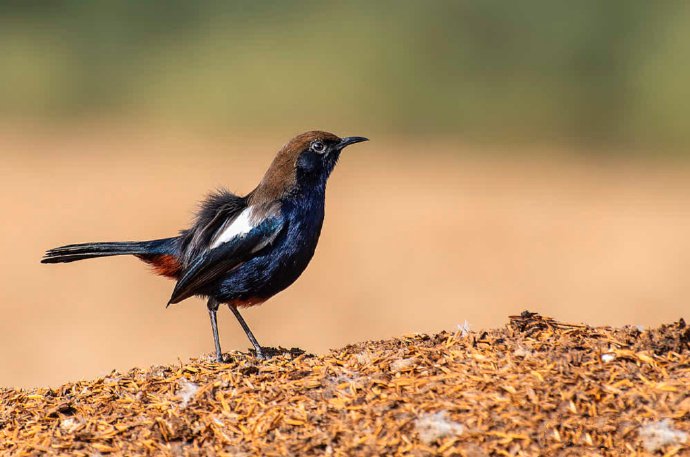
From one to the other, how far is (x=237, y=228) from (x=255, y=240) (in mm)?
209

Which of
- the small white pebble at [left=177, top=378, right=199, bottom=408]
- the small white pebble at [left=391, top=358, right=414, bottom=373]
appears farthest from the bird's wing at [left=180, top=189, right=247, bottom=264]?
the small white pebble at [left=391, top=358, right=414, bottom=373]

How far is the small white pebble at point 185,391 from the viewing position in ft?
20.0

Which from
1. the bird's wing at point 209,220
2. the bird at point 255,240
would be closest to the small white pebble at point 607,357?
the bird at point 255,240

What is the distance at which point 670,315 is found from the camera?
15.5 m

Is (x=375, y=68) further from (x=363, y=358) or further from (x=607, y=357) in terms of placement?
(x=607, y=357)

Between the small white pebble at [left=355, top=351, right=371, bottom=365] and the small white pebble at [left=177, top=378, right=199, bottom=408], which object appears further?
the small white pebble at [left=355, top=351, right=371, bottom=365]

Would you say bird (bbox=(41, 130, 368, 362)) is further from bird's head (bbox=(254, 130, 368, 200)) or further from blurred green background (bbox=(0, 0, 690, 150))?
blurred green background (bbox=(0, 0, 690, 150))

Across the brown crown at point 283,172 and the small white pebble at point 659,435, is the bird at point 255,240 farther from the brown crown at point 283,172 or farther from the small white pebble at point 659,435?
the small white pebble at point 659,435

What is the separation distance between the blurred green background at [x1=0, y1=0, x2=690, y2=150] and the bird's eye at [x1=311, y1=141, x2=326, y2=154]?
17718 millimetres

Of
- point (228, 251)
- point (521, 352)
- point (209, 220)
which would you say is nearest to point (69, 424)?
point (228, 251)

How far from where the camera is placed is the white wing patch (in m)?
7.77

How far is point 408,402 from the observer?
18.3 ft

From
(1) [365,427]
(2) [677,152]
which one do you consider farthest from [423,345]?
(2) [677,152]

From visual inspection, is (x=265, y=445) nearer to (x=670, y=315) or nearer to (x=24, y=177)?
(x=670, y=315)
